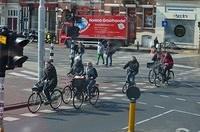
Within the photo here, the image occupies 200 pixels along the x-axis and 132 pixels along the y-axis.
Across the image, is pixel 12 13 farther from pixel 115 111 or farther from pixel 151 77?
pixel 115 111

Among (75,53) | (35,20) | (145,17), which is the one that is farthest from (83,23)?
(75,53)

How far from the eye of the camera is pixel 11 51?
10289 mm

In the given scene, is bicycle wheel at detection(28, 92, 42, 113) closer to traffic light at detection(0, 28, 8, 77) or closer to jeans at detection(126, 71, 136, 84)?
jeans at detection(126, 71, 136, 84)

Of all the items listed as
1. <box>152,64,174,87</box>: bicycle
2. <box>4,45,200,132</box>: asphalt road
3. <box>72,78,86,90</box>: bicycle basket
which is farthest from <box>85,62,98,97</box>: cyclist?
<box>152,64,174,87</box>: bicycle

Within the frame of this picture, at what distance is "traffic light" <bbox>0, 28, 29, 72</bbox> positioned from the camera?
→ 33.7ft

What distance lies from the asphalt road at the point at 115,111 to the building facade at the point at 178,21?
28.2 metres

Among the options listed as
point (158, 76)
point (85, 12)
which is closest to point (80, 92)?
point (158, 76)

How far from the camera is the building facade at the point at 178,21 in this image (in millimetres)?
61781

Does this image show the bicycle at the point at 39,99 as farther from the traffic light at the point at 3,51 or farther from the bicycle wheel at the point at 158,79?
the traffic light at the point at 3,51

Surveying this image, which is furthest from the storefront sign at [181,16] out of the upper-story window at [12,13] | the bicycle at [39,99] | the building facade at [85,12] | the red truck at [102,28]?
the bicycle at [39,99]

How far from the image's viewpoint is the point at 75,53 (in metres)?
37.2

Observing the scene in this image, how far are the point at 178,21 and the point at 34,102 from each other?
43696 mm

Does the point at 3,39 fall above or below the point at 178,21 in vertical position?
below

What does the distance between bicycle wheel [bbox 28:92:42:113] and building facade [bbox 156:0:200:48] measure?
41.5 meters
